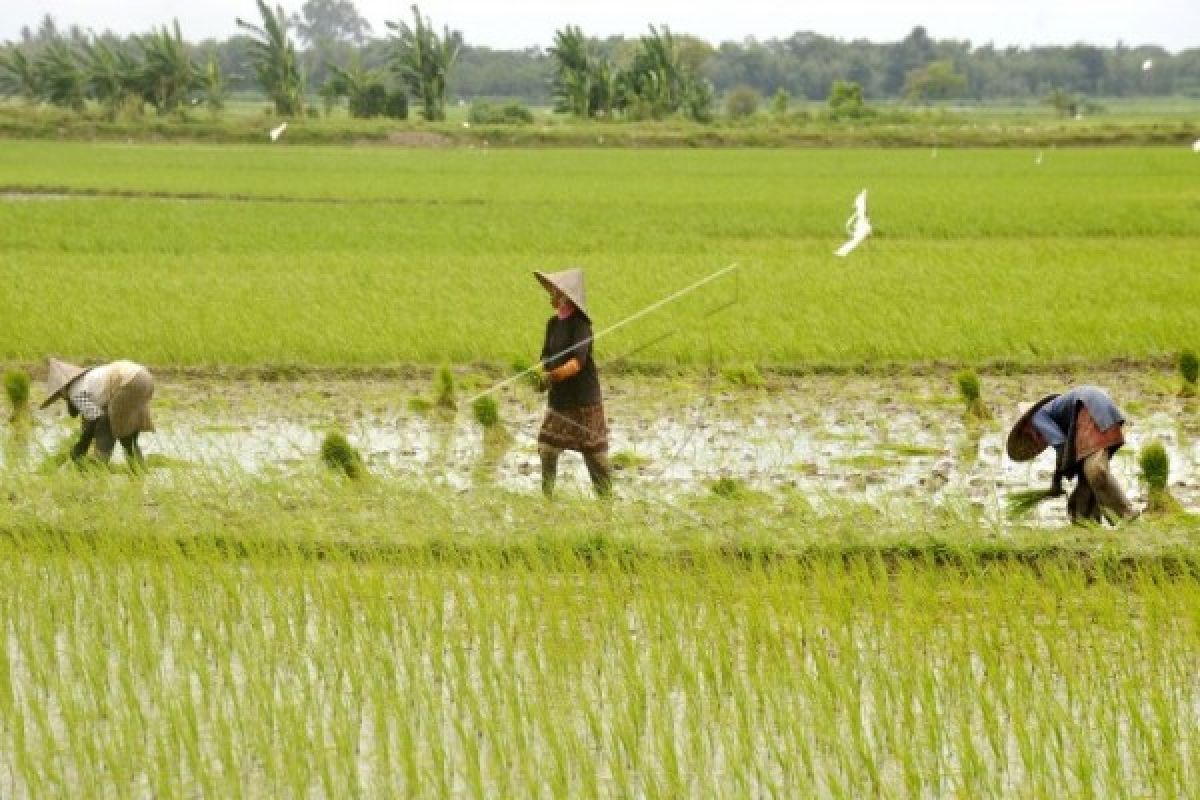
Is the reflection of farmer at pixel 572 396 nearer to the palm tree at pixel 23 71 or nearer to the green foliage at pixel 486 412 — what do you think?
the green foliage at pixel 486 412

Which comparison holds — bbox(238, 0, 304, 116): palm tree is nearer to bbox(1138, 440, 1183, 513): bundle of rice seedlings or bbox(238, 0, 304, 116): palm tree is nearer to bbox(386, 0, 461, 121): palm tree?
bbox(386, 0, 461, 121): palm tree

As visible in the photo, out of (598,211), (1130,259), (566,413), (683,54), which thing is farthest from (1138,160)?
(683,54)

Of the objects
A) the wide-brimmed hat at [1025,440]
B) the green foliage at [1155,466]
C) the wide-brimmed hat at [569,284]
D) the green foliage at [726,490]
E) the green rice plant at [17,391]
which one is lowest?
the green rice plant at [17,391]

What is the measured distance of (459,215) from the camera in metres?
17.0

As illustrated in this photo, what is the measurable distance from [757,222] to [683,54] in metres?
48.4

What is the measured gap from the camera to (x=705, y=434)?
25.1ft

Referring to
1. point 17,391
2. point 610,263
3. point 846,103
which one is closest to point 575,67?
point 846,103

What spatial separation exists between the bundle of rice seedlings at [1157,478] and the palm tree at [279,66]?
3055 centimetres

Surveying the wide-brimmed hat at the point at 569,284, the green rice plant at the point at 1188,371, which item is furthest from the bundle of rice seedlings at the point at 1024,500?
the green rice plant at the point at 1188,371

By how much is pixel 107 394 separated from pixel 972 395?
3605mm

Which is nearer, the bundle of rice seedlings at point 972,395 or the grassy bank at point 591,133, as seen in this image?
the bundle of rice seedlings at point 972,395

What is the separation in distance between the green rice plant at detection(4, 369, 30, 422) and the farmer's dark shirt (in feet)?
9.29

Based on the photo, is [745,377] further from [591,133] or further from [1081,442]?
[591,133]

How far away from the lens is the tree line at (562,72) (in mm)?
34938
